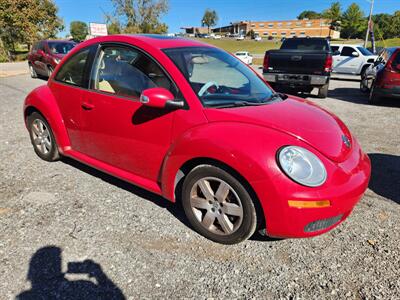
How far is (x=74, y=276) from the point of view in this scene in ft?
8.03

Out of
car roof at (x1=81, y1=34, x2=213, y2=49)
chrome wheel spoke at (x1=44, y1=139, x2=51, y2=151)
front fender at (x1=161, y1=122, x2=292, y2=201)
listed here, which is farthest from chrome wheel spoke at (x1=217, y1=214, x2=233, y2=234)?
chrome wheel spoke at (x1=44, y1=139, x2=51, y2=151)

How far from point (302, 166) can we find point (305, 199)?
9.8 inches

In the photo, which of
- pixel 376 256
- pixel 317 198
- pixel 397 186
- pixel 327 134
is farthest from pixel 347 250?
pixel 397 186

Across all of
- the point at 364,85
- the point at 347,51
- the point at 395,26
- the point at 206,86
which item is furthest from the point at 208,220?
the point at 395,26

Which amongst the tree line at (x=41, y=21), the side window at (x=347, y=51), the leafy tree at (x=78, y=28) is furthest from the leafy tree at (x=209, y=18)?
the side window at (x=347, y=51)

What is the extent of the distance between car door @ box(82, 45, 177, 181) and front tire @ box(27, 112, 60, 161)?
0.90 metres

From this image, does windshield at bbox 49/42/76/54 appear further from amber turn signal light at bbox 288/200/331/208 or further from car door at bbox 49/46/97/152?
amber turn signal light at bbox 288/200/331/208

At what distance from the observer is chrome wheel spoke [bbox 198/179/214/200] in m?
2.73

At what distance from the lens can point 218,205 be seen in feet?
8.97

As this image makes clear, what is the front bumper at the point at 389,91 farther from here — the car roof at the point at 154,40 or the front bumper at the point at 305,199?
the front bumper at the point at 305,199

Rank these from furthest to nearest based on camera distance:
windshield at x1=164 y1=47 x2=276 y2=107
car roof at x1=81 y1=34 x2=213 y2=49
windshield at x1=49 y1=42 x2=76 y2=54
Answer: windshield at x1=49 y1=42 x2=76 y2=54 < car roof at x1=81 y1=34 x2=213 y2=49 < windshield at x1=164 y1=47 x2=276 y2=107

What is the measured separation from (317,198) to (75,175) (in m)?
3.04

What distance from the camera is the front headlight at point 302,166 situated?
237 cm

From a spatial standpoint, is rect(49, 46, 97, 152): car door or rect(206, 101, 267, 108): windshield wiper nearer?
rect(206, 101, 267, 108): windshield wiper
